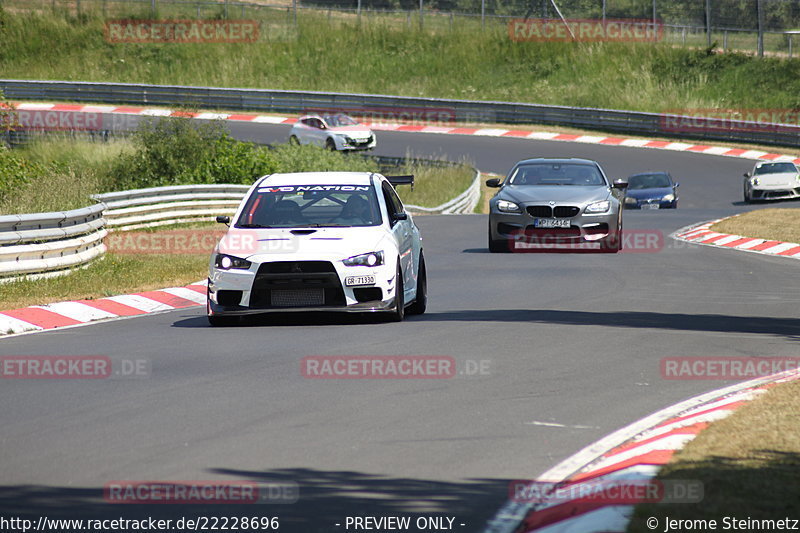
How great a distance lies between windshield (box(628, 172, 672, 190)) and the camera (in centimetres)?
3375

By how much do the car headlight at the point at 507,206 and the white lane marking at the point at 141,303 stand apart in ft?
21.9

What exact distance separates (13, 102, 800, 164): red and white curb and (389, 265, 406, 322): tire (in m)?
30.1

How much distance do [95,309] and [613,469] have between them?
8820mm

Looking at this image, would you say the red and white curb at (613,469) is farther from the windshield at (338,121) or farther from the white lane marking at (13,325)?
the windshield at (338,121)

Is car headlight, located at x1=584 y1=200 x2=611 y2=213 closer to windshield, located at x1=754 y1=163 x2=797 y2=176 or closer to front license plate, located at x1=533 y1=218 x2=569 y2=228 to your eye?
front license plate, located at x1=533 y1=218 x2=569 y2=228

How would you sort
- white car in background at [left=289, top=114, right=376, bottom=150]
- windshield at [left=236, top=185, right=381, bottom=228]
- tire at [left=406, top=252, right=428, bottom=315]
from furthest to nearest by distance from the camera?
white car in background at [left=289, top=114, right=376, bottom=150] → tire at [left=406, top=252, right=428, bottom=315] → windshield at [left=236, top=185, right=381, bottom=228]

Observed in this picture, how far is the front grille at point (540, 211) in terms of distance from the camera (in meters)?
19.4

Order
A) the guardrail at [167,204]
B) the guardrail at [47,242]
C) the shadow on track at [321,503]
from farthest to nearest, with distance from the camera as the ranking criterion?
the guardrail at [167,204] → the guardrail at [47,242] → the shadow on track at [321,503]

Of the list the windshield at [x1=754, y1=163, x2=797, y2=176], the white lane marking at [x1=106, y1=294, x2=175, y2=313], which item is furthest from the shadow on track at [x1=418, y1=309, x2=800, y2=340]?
the windshield at [x1=754, y1=163, x2=797, y2=176]

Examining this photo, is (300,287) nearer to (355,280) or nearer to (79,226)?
(355,280)

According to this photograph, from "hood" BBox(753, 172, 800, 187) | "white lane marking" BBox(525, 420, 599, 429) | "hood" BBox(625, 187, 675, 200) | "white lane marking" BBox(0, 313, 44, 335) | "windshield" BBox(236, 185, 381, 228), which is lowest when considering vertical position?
"hood" BBox(625, 187, 675, 200)

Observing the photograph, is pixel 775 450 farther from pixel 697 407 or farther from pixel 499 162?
pixel 499 162

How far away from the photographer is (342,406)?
26.6 feet

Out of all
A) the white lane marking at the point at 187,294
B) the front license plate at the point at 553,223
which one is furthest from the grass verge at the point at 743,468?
the front license plate at the point at 553,223
